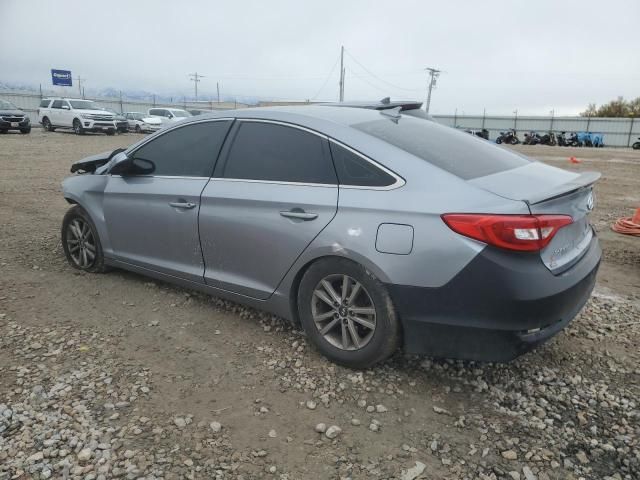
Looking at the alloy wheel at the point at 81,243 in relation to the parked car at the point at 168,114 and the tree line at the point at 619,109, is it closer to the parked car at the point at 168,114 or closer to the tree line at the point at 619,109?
the parked car at the point at 168,114

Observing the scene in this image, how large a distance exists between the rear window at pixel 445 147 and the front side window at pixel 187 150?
3.70 feet

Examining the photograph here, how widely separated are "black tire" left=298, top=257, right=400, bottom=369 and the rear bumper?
0.24 ft

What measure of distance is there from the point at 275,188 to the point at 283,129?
0.43 metres

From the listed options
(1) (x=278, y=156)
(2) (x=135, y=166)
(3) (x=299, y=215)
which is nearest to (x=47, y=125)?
(2) (x=135, y=166)

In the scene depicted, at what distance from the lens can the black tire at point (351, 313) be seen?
2.70 metres

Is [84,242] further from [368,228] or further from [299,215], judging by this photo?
[368,228]

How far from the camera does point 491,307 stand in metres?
2.44

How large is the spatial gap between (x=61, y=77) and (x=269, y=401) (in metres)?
52.5

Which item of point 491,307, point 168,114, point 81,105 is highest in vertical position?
point 81,105

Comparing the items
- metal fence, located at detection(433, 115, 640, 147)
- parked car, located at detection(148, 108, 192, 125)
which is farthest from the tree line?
parked car, located at detection(148, 108, 192, 125)

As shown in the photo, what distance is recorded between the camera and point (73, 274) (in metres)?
4.55

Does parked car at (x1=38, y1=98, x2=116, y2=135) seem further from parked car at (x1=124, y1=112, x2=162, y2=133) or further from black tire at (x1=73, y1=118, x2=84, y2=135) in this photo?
parked car at (x1=124, y1=112, x2=162, y2=133)

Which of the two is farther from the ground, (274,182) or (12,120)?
(12,120)

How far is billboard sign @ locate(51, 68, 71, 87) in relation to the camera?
45875 mm
